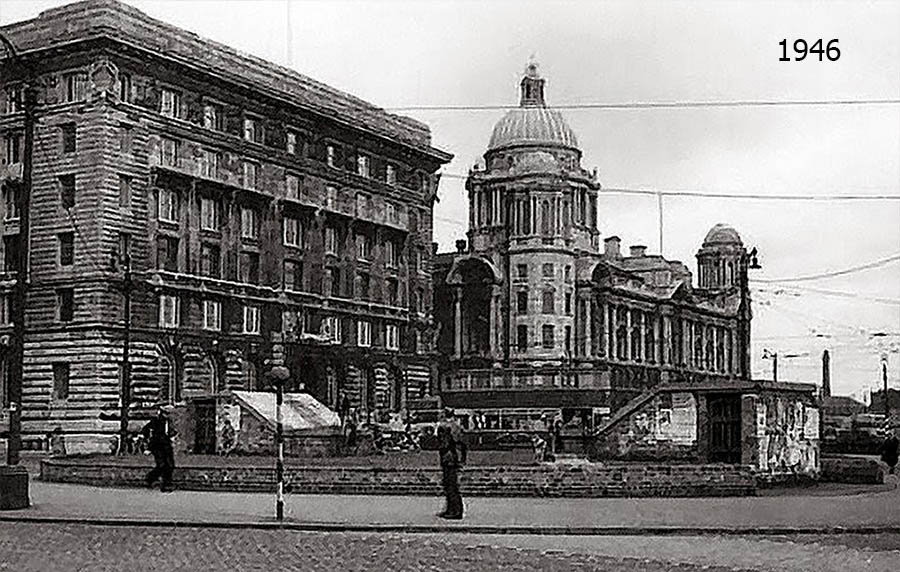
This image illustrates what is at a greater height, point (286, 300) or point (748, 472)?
point (286, 300)

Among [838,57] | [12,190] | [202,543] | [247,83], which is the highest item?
[247,83]

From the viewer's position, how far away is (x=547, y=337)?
114 meters

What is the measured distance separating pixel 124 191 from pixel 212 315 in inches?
346

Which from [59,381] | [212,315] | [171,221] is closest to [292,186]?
[212,315]

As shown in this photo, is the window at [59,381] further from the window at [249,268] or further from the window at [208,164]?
the window at [249,268]

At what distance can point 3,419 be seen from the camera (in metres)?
69.2

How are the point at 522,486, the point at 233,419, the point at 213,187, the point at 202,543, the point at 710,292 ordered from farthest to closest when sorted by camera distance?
the point at 710,292
the point at 213,187
the point at 233,419
the point at 522,486
the point at 202,543

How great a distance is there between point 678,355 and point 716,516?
365ft

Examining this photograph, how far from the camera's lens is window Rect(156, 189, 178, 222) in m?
71.0

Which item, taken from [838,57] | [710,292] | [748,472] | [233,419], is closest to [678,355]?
[710,292]

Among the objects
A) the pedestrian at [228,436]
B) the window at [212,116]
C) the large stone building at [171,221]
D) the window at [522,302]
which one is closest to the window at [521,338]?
the window at [522,302]

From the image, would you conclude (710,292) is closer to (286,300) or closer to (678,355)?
(678,355)

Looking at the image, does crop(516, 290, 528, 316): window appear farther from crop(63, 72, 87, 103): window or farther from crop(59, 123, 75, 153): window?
crop(63, 72, 87, 103): window

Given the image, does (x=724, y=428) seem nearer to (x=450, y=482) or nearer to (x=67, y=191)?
(x=450, y=482)
